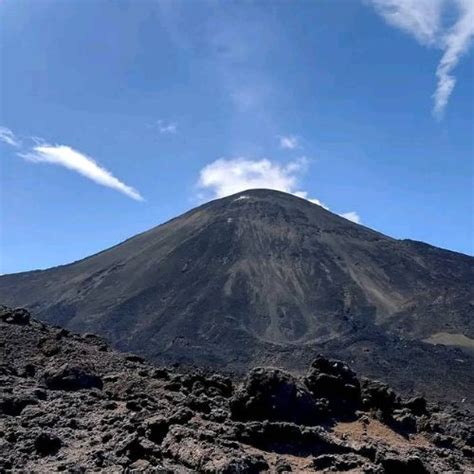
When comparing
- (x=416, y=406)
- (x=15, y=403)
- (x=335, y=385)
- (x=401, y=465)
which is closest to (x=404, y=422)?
(x=335, y=385)

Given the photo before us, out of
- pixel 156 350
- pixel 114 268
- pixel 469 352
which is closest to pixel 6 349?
pixel 156 350

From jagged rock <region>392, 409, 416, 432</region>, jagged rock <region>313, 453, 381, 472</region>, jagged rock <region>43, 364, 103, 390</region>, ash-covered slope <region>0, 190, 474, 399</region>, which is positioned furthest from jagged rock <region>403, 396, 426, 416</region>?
ash-covered slope <region>0, 190, 474, 399</region>

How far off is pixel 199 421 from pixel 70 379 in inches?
206

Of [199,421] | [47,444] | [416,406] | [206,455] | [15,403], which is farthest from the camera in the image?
[416,406]

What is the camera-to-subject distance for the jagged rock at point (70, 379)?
1825 cm

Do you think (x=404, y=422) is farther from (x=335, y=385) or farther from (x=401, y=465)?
(x=401, y=465)

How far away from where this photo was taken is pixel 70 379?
60.6ft

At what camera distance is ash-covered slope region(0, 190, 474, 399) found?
284ft

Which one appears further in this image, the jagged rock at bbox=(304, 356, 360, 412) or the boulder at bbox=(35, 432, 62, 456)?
the jagged rock at bbox=(304, 356, 360, 412)

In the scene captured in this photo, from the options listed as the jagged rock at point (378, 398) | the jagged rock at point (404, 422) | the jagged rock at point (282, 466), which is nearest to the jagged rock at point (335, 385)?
the jagged rock at point (378, 398)

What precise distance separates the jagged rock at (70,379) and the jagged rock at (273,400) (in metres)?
4.71

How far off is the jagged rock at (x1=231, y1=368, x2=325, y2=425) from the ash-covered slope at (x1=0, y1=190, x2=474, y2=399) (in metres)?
56.7

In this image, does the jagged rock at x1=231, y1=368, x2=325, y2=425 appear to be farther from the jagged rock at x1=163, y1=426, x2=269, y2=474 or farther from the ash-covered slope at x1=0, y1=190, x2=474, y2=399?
the ash-covered slope at x1=0, y1=190, x2=474, y2=399

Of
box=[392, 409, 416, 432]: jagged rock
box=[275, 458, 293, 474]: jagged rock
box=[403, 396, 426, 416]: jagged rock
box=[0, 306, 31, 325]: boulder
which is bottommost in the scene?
box=[275, 458, 293, 474]: jagged rock
